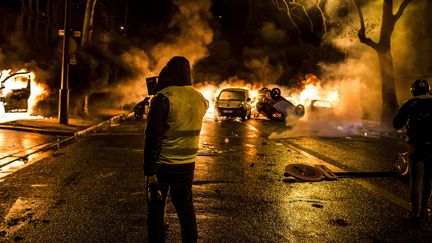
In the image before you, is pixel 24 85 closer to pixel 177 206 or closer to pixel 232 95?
pixel 232 95

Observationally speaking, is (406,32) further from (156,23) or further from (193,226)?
(193,226)

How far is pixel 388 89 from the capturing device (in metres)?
19.6

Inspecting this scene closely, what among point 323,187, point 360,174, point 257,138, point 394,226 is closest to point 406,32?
point 257,138

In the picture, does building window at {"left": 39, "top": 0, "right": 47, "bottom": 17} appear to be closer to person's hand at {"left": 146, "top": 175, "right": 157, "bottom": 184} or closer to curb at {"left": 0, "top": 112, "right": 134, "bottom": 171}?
curb at {"left": 0, "top": 112, "right": 134, "bottom": 171}

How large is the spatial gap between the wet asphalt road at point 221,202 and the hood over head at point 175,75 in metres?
1.77

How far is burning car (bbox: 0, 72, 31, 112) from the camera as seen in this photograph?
18297 millimetres

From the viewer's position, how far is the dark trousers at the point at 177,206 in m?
3.79

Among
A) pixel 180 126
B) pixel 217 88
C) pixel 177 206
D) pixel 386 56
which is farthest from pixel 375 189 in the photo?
pixel 217 88

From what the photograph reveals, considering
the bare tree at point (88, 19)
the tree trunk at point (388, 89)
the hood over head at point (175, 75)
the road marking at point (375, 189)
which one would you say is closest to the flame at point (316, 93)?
the tree trunk at point (388, 89)

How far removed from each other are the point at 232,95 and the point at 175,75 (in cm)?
2032

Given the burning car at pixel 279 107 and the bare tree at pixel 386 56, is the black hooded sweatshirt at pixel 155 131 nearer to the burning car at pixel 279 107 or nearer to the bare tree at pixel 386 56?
the bare tree at pixel 386 56

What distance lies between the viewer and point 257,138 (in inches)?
586

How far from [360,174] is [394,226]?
3409 mm

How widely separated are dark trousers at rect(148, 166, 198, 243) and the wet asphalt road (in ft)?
2.81
